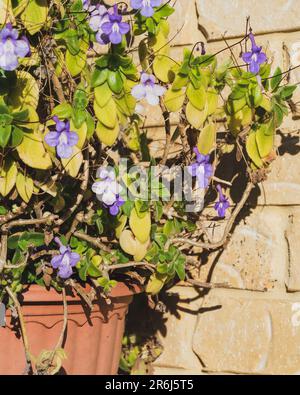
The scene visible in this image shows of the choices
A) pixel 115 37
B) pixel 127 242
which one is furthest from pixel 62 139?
pixel 127 242

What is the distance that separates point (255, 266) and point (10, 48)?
0.90 meters

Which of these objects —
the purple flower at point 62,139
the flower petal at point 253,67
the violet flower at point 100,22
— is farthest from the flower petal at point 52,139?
the flower petal at point 253,67

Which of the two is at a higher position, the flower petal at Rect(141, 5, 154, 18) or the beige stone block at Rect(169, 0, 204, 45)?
the beige stone block at Rect(169, 0, 204, 45)

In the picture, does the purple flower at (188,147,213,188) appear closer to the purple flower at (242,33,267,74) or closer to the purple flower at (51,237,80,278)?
the purple flower at (242,33,267,74)

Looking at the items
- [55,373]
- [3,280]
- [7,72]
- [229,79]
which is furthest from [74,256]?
[229,79]

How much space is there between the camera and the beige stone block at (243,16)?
6.63 ft

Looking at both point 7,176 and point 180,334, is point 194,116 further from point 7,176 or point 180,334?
point 180,334

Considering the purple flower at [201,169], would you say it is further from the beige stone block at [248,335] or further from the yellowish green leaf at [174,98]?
the beige stone block at [248,335]

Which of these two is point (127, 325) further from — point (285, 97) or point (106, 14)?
point (106, 14)

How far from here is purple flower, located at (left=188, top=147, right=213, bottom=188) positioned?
6.10 feet

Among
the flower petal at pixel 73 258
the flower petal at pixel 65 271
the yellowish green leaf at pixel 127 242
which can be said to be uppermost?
the yellowish green leaf at pixel 127 242

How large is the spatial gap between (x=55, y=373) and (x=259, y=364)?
0.54 m

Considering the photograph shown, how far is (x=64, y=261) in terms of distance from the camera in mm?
1732

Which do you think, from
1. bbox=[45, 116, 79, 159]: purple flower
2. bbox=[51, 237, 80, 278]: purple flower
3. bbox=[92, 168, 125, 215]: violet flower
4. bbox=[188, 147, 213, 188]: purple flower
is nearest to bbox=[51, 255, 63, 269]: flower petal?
bbox=[51, 237, 80, 278]: purple flower
